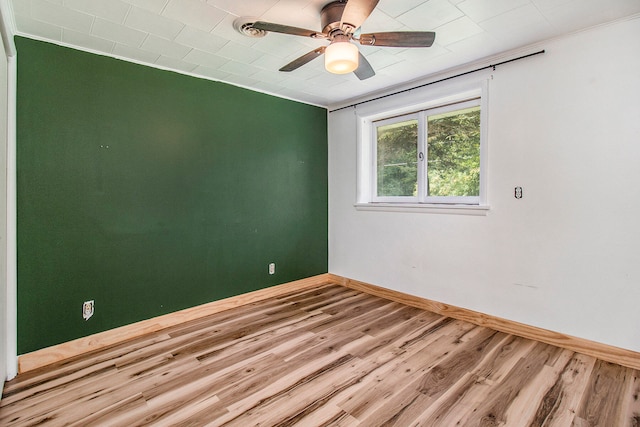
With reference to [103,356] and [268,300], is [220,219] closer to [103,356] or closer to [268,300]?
[268,300]

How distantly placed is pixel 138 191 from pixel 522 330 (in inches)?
135

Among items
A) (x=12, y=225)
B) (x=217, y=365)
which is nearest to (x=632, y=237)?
(x=217, y=365)

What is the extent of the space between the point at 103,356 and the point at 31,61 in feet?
7.16

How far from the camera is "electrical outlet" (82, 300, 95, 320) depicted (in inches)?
95.4

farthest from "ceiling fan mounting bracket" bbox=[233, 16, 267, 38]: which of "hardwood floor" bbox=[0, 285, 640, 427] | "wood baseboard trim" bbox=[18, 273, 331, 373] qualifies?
"wood baseboard trim" bbox=[18, 273, 331, 373]

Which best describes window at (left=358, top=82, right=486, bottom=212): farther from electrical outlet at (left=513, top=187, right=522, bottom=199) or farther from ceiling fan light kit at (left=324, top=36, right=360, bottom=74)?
ceiling fan light kit at (left=324, top=36, right=360, bottom=74)

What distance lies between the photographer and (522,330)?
259cm

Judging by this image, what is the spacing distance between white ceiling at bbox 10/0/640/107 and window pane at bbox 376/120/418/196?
806 millimetres

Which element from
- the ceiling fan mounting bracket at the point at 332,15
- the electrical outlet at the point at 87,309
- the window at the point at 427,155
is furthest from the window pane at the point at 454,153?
the electrical outlet at the point at 87,309

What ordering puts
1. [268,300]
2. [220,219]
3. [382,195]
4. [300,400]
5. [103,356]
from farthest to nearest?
[382,195] < [268,300] < [220,219] < [103,356] < [300,400]

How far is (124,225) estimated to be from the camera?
103 inches

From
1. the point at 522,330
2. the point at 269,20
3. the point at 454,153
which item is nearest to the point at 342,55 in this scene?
the point at 269,20

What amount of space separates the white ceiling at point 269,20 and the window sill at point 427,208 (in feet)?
4.22

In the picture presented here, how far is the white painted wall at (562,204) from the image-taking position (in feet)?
7.01
